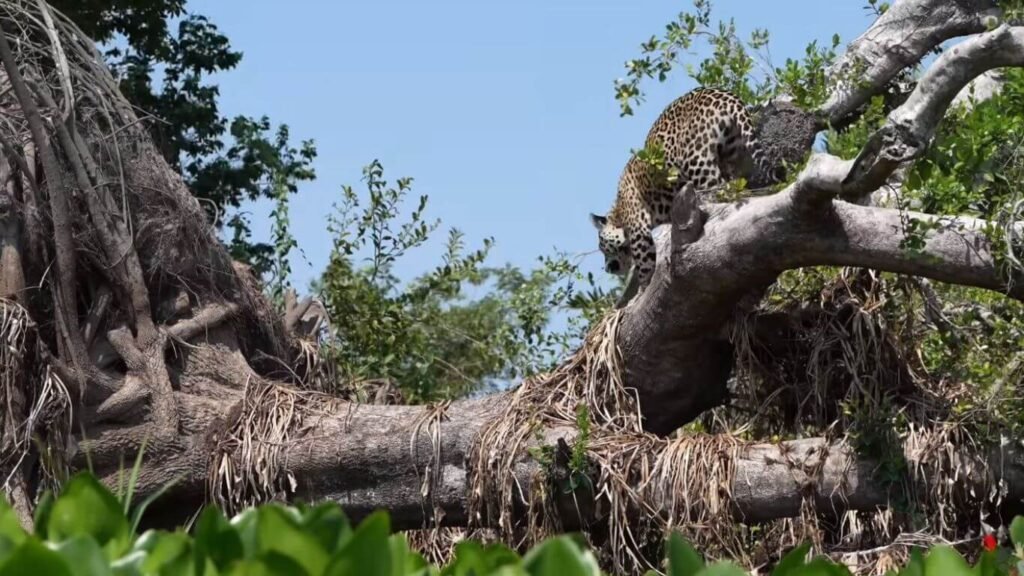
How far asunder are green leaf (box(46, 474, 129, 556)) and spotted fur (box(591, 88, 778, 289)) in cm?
622

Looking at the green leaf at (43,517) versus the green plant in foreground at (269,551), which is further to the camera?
the green leaf at (43,517)

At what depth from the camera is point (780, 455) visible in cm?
705

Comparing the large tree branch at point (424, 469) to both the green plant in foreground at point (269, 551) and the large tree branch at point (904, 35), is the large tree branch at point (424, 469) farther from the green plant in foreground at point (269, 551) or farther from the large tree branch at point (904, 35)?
the green plant in foreground at point (269, 551)

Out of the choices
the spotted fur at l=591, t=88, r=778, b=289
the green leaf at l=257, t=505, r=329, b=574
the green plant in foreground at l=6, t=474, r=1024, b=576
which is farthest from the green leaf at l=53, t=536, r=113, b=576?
the spotted fur at l=591, t=88, r=778, b=289

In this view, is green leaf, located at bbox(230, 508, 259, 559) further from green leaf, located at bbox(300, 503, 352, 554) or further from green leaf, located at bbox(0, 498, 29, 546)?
green leaf, located at bbox(0, 498, 29, 546)

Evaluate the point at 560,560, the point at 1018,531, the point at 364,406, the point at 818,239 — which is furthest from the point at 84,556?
the point at 364,406

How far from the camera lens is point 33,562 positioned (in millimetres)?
2428

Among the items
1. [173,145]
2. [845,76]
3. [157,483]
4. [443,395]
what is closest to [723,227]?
[845,76]

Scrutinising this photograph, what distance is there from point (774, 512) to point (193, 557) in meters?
4.71

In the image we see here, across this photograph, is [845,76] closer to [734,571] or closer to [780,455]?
[780,455]

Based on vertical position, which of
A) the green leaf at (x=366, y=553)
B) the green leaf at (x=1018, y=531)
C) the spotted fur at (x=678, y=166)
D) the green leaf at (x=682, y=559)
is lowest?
the green leaf at (x=1018, y=531)

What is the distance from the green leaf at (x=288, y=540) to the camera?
2.71 m

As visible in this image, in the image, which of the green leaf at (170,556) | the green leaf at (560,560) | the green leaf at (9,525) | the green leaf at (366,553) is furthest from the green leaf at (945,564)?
the green leaf at (9,525)

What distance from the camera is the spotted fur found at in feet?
30.7
